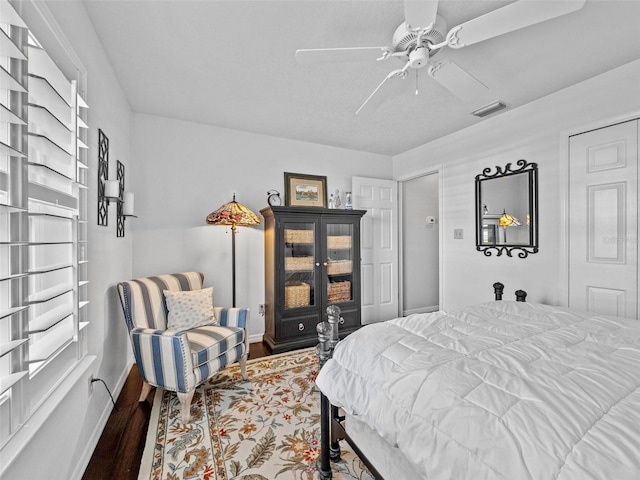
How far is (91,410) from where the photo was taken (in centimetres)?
168

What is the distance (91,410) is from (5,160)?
1.47 m

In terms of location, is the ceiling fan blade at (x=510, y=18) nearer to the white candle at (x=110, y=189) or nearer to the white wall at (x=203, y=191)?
the white candle at (x=110, y=189)

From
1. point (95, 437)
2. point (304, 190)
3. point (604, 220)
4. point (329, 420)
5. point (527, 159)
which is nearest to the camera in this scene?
point (329, 420)

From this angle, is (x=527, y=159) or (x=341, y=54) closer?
(x=341, y=54)

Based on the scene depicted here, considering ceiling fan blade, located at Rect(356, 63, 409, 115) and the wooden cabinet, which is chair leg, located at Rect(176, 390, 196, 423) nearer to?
the wooden cabinet

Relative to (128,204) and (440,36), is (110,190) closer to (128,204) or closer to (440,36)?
(128,204)

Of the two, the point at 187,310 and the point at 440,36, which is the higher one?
the point at 440,36

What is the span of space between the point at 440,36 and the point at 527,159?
1891 mm

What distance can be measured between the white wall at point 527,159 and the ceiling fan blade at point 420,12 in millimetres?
1986

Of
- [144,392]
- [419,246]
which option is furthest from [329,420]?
[419,246]

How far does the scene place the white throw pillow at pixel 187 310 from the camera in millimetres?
2471

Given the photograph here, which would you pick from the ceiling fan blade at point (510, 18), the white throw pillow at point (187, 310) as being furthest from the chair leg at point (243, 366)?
the ceiling fan blade at point (510, 18)

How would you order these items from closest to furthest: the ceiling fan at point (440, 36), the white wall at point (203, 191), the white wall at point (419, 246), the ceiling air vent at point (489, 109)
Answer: the ceiling fan at point (440, 36), the ceiling air vent at point (489, 109), the white wall at point (203, 191), the white wall at point (419, 246)

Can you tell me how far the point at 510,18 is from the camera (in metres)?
1.27
